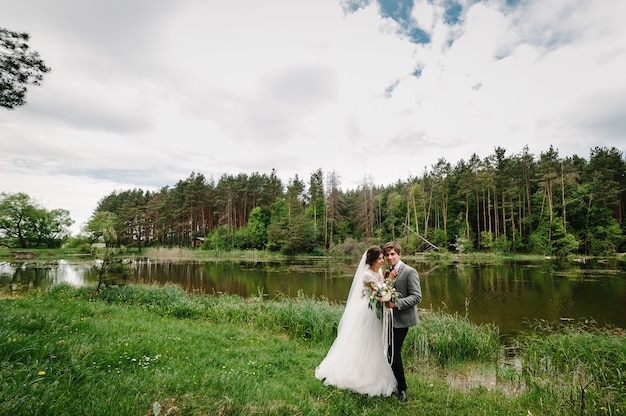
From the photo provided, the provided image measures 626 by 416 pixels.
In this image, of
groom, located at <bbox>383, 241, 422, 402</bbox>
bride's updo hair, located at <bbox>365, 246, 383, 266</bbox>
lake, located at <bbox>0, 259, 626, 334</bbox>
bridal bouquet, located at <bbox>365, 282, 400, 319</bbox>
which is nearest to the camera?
bridal bouquet, located at <bbox>365, 282, 400, 319</bbox>

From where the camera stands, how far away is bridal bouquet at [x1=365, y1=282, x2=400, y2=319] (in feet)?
13.3

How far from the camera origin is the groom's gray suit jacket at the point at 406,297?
13.5 feet

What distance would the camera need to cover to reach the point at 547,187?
37906 millimetres

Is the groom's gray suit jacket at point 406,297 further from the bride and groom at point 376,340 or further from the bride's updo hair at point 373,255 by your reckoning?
the bride's updo hair at point 373,255

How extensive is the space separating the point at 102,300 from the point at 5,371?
360 inches

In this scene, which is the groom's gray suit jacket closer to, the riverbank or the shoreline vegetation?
the riverbank

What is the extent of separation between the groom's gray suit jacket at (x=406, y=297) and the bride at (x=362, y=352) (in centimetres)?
34

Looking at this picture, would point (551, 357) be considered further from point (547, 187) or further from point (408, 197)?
point (408, 197)

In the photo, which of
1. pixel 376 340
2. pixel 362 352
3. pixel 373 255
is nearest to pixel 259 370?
pixel 362 352

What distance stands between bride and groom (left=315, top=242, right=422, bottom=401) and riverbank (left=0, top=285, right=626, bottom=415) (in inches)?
8.1

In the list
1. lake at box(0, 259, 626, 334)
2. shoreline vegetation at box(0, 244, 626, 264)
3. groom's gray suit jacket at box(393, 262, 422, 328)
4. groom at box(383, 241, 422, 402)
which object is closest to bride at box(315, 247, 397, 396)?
groom at box(383, 241, 422, 402)

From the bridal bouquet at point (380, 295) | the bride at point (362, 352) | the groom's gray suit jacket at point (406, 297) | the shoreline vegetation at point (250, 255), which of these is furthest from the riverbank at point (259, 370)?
the shoreline vegetation at point (250, 255)

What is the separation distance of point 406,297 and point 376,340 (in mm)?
841

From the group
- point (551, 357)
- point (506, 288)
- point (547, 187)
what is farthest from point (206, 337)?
point (547, 187)
